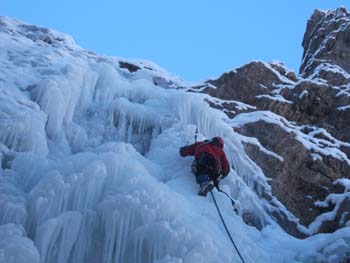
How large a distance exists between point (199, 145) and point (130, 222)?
245 cm

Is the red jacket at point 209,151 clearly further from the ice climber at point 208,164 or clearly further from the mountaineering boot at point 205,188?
the mountaineering boot at point 205,188

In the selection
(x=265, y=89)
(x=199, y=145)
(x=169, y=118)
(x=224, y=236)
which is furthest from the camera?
(x=265, y=89)

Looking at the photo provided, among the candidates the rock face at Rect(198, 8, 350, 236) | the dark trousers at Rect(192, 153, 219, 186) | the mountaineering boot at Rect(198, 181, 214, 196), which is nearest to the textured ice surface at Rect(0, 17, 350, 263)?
the mountaineering boot at Rect(198, 181, 214, 196)

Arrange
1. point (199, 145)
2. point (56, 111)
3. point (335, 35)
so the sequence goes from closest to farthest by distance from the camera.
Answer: point (199, 145) → point (56, 111) → point (335, 35)

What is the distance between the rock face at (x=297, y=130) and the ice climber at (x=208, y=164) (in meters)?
1.42

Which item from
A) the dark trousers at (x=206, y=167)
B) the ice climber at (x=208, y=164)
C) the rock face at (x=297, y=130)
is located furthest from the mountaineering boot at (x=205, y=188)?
the rock face at (x=297, y=130)

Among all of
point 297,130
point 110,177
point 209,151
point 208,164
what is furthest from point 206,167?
point 297,130

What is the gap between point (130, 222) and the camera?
22.0 feet

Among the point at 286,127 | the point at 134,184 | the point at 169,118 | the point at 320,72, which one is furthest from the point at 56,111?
the point at 320,72

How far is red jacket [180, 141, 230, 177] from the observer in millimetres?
8531

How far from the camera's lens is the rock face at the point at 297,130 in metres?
9.77

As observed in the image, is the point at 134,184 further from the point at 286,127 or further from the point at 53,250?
the point at 286,127

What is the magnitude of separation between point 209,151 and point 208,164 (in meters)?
0.25

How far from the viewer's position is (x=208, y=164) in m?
A: 8.38
